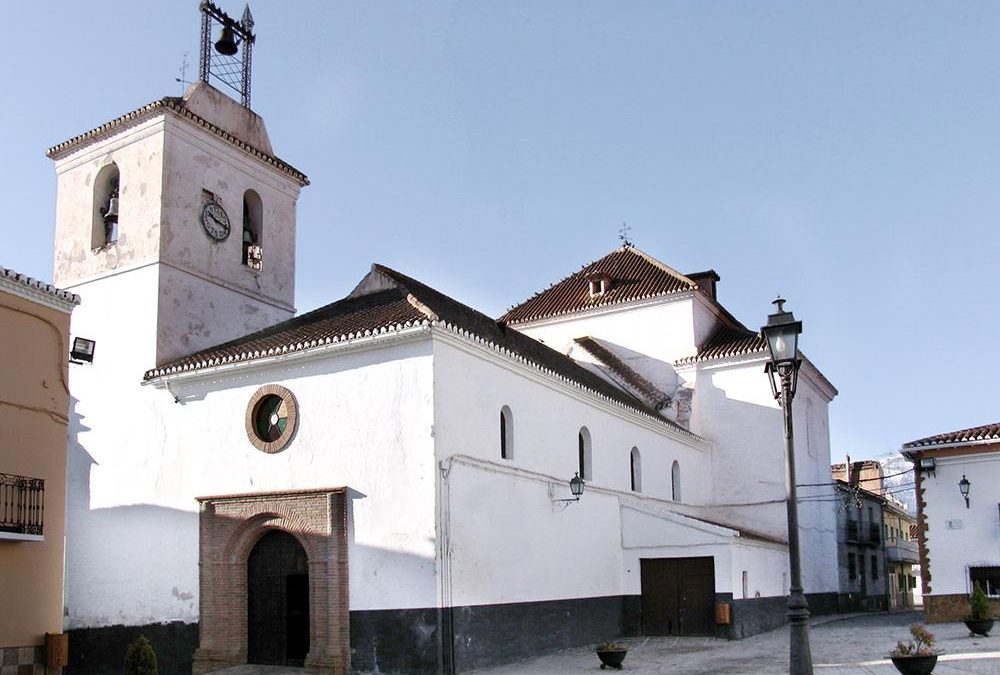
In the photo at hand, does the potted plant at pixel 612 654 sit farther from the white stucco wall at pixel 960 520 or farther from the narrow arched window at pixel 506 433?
the white stucco wall at pixel 960 520

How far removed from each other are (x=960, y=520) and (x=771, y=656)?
313 inches

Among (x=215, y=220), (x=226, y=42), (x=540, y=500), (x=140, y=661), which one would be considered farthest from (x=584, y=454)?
(x=226, y=42)

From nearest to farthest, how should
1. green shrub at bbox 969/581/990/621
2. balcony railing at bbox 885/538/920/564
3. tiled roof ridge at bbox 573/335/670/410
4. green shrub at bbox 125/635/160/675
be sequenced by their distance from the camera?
green shrub at bbox 125/635/160/675
green shrub at bbox 969/581/990/621
tiled roof ridge at bbox 573/335/670/410
balcony railing at bbox 885/538/920/564

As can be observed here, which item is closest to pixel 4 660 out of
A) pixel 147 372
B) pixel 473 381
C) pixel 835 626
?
pixel 147 372

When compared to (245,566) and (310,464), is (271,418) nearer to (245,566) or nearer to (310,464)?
(310,464)

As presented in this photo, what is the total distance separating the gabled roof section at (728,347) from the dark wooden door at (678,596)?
8.18 m

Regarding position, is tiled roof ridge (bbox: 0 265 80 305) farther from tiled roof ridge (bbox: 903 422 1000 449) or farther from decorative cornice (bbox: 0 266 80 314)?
tiled roof ridge (bbox: 903 422 1000 449)

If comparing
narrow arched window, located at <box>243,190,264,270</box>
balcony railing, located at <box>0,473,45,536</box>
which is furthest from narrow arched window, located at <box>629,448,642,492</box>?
balcony railing, located at <box>0,473,45,536</box>

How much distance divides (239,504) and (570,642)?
692 centimetres

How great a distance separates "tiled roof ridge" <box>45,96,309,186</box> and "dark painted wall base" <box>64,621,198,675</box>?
10.1 meters

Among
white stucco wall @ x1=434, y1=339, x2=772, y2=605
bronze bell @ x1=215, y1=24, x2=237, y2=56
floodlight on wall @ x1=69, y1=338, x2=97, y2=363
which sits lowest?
white stucco wall @ x1=434, y1=339, x2=772, y2=605

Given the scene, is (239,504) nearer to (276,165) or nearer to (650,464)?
(276,165)

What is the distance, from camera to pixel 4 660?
44.1 feet

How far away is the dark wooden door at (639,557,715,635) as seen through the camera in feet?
68.8
